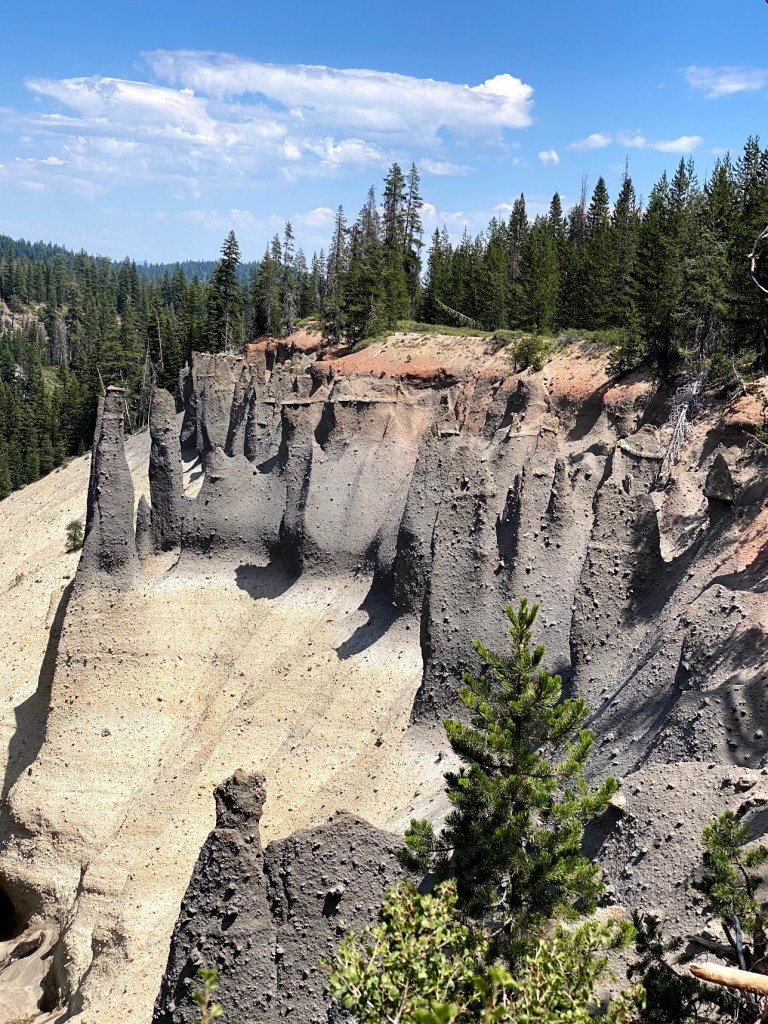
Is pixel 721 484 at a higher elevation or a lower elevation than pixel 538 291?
lower

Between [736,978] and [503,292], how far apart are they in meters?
55.8

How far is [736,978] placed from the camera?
6.69 metres

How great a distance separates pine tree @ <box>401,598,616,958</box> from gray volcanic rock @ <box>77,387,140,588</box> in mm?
17247

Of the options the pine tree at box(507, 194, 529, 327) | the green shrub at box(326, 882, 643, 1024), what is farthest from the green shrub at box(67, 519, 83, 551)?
the pine tree at box(507, 194, 529, 327)

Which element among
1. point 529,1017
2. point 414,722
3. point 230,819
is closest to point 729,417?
point 414,722

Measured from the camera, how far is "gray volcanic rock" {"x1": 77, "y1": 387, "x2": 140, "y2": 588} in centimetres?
2503

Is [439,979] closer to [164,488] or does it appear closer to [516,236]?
[164,488]

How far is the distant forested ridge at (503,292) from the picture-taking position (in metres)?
30.8

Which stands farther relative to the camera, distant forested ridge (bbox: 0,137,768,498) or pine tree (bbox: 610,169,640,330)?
pine tree (bbox: 610,169,640,330)

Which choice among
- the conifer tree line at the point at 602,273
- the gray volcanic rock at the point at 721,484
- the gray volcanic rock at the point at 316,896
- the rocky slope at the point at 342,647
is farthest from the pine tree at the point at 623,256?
the gray volcanic rock at the point at 316,896

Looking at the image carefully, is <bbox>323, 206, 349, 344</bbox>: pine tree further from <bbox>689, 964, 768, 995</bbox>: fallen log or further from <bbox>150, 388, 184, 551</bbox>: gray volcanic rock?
<bbox>689, 964, 768, 995</bbox>: fallen log

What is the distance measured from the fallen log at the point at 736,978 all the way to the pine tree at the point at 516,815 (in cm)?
189

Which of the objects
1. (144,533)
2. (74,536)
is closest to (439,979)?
(144,533)

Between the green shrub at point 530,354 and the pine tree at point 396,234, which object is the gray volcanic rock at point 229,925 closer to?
the green shrub at point 530,354
